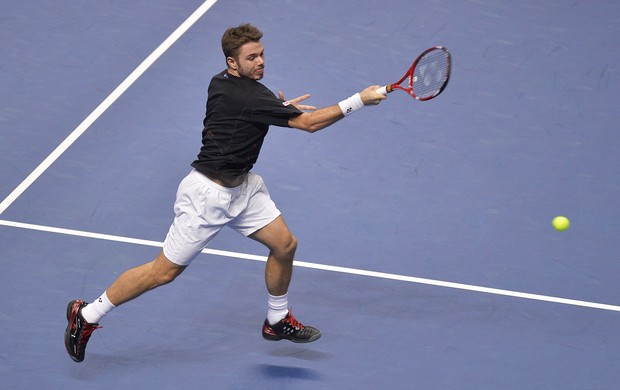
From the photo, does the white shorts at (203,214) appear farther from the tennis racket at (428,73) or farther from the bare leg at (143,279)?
the tennis racket at (428,73)

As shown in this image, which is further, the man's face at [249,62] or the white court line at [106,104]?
the white court line at [106,104]

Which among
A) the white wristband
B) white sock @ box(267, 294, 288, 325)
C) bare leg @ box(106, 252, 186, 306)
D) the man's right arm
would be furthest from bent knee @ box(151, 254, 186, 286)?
the white wristband

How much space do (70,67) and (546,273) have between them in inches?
186

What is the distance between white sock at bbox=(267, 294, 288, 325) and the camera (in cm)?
775

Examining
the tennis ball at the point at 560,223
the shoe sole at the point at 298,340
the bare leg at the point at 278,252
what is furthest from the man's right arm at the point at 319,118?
the tennis ball at the point at 560,223

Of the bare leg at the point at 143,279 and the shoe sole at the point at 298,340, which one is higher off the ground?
the bare leg at the point at 143,279

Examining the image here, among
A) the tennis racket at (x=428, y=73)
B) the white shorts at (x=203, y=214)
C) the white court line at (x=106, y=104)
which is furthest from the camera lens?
the white court line at (x=106, y=104)

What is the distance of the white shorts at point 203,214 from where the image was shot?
7.35 m

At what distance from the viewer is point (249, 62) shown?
23.8 ft

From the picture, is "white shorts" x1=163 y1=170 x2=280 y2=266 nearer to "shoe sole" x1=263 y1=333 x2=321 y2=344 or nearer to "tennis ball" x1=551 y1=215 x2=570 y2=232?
"shoe sole" x1=263 y1=333 x2=321 y2=344

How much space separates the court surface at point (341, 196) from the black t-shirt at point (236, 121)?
1211 mm

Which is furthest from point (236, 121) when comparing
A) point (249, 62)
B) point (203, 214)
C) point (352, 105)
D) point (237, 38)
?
point (352, 105)

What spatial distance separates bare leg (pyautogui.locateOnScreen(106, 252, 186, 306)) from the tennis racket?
1.87 meters

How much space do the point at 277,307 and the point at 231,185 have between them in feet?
2.93
